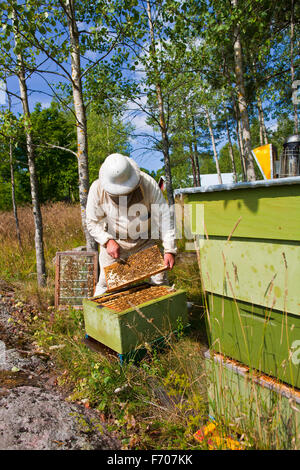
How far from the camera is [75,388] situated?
218 cm

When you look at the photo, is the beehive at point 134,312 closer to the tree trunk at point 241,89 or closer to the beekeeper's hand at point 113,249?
the beekeeper's hand at point 113,249

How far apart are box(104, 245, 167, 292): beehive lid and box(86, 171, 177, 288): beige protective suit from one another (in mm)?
267

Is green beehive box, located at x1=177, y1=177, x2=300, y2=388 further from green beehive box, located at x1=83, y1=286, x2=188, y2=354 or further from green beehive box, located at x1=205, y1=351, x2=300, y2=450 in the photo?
green beehive box, located at x1=83, y1=286, x2=188, y2=354

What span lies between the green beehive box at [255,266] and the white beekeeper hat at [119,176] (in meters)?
0.91

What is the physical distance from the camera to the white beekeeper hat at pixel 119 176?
2389mm

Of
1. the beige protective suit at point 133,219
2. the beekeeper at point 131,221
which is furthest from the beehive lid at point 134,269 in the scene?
the beige protective suit at point 133,219

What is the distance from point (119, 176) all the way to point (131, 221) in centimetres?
58

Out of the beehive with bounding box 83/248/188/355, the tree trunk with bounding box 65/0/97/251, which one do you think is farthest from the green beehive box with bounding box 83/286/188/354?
the tree trunk with bounding box 65/0/97/251

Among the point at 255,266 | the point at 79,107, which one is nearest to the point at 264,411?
the point at 255,266

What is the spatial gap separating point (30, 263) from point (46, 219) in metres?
2.37

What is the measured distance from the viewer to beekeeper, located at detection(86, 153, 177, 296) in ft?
9.10

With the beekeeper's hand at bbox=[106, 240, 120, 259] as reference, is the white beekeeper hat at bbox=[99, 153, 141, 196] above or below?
above
